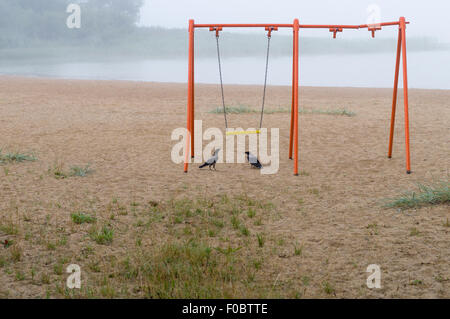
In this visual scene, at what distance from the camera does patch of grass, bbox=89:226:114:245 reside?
4926 millimetres

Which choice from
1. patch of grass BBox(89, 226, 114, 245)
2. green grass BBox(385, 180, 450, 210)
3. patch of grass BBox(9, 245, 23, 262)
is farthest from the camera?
green grass BBox(385, 180, 450, 210)

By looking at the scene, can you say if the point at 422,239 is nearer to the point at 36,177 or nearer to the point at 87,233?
the point at 87,233

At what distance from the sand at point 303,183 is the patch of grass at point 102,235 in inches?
8.2

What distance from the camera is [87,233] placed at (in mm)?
5145

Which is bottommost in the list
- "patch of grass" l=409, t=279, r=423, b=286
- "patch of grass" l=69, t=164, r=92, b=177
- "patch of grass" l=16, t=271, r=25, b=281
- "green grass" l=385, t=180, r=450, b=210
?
"patch of grass" l=16, t=271, r=25, b=281

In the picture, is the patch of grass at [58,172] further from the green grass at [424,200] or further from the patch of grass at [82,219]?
the green grass at [424,200]

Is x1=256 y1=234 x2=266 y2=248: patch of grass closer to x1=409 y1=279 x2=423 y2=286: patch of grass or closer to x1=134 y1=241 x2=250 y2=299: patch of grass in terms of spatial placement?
x1=134 y1=241 x2=250 y2=299: patch of grass

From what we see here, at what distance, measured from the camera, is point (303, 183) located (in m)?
7.15

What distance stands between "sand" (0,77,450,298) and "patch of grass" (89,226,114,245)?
21 centimetres

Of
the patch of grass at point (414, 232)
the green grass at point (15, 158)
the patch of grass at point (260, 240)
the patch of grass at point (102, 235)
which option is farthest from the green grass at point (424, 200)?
the green grass at point (15, 158)

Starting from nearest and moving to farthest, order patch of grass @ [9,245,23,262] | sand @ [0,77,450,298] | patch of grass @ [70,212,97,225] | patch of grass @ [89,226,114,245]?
sand @ [0,77,450,298], patch of grass @ [9,245,23,262], patch of grass @ [89,226,114,245], patch of grass @ [70,212,97,225]

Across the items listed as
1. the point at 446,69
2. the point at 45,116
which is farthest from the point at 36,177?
the point at 446,69

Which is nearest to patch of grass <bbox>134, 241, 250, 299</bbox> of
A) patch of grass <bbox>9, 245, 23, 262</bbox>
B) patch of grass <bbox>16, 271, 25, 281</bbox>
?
patch of grass <bbox>16, 271, 25, 281</bbox>

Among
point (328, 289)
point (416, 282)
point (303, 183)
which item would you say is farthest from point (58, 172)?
point (416, 282)
